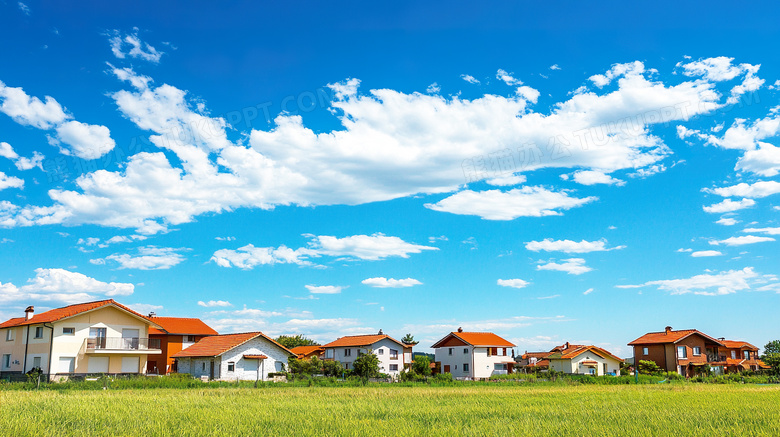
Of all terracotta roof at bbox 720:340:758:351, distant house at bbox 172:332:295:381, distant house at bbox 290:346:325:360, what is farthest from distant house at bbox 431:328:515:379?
terracotta roof at bbox 720:340:758:351

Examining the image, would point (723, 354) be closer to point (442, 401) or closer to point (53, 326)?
point (442, 401)

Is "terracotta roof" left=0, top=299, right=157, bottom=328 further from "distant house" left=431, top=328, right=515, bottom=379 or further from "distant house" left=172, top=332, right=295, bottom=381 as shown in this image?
"distant house" left=431, top=328, right=515, bottom=379

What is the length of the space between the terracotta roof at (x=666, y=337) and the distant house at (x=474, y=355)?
14.7 meters

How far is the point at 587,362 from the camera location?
219 feet

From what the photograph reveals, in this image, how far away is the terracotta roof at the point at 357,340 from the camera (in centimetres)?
6625

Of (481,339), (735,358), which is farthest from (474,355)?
(735,358)

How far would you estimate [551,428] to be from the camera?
1694cm

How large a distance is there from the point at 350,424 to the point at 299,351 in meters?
63.4

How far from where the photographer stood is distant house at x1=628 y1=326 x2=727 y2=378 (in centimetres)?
6694

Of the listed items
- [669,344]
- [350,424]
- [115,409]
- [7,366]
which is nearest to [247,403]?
[115,409]

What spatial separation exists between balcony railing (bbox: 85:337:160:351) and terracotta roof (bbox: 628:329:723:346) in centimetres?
5174

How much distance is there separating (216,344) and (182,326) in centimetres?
783

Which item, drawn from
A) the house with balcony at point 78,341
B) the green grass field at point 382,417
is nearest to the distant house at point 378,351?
the house with balcony at point 78,341

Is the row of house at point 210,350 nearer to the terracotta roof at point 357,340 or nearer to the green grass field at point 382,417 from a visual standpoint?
the terracotta roof at point 357,340
